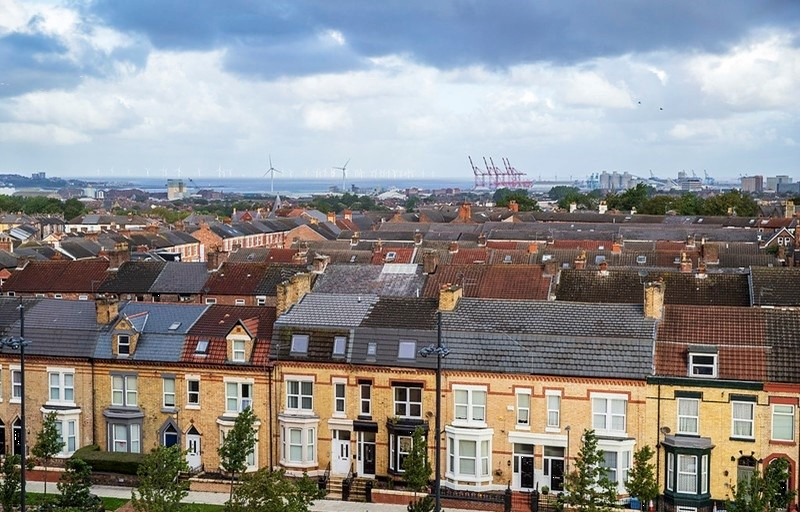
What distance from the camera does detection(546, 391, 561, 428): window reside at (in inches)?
1634

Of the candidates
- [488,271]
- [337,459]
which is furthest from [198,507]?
[488,271]

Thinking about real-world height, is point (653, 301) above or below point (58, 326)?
above

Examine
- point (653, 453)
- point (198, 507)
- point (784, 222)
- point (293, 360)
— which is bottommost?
point (198, 507)

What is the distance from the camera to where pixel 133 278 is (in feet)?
266

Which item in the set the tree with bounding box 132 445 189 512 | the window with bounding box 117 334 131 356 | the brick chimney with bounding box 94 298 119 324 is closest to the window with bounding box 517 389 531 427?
the tree with bounding box 132 445 189 512

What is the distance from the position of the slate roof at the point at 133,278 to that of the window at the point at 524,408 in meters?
44.8

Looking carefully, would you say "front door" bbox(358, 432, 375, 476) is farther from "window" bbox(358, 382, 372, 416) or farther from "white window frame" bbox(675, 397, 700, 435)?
"white window frame" bbox(675, 397, 700, 435)

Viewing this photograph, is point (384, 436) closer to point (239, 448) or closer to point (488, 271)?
point (239, 448)

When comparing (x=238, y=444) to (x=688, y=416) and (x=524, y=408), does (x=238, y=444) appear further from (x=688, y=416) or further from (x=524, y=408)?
(x=688, y=416)

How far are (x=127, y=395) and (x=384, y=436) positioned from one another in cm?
1298

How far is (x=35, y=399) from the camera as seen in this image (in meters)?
47.9

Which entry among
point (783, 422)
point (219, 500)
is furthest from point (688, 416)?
point (219, 500)

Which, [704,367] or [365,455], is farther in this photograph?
[365,455]

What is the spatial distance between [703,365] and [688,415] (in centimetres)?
214
